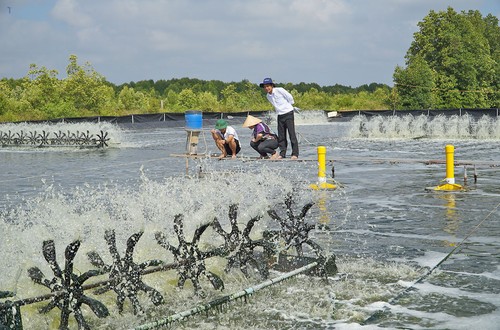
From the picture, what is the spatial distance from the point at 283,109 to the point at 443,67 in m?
47.0

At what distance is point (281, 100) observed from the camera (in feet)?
53.1

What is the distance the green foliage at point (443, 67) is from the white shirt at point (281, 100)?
136 feet

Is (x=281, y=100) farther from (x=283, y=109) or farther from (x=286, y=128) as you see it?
(x=286, y=128)

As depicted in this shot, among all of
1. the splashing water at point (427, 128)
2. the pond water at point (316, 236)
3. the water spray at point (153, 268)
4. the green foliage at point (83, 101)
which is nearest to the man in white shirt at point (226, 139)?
the pond water at point (316, 236)

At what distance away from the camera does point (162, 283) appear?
25.4ft

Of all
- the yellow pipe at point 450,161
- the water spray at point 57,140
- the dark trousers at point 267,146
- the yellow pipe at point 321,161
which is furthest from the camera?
the water spray at point 57,140

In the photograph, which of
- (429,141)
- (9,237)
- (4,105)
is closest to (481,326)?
(9,237)

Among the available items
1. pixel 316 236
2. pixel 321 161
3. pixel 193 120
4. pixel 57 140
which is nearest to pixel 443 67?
pixel 57 140

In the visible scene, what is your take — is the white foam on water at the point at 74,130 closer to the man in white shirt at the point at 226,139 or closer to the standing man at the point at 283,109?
the man in white shirt at the point at 226,139

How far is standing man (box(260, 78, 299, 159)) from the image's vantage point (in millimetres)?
16141

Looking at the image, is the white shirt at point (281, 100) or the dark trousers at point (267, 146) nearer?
the white shirt at point (281, 100)

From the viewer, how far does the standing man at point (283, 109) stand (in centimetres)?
1614

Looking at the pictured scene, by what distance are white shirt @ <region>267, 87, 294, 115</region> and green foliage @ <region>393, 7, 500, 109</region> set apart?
1628 inches

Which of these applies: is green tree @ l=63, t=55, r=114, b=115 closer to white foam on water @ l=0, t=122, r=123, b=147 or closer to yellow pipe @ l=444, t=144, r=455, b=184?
white foam on water @ l=0, t=122, r=123, b=147
